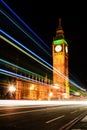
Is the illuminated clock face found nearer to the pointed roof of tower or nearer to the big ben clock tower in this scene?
the big ben clock tower

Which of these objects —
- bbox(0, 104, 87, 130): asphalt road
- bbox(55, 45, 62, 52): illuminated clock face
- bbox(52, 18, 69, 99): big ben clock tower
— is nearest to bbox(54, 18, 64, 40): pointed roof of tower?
bbox(52, 18, 69, 99): big ben clock tower

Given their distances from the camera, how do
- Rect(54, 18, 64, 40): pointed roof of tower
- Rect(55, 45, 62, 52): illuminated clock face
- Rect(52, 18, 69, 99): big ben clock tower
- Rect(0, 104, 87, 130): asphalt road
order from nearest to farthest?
Rect(0, 104, 87, 130): asphalt road → Rect(52, 18, 69, 99): big ben clock tower → Rect(55, 45, 62, 52): illuminated clock face → Rect(54, 18, 64, 40): pointed roof of tower

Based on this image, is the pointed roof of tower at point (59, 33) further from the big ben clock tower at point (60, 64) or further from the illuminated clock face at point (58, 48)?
the illuminated clock face at point (58, 48)

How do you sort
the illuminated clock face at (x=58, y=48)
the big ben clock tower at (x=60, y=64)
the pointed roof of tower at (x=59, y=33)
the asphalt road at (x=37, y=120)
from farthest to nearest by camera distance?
the pointed roof of tower at (x=59, y=33) → the illuminated clock face at (x=58, y=48) → the big ben clock tower at (x=60, y=64) → the asphalt road at (x=37, y=120)

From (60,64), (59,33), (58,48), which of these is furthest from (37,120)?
(59,33)

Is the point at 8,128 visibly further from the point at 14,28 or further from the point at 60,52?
the point at 60,52

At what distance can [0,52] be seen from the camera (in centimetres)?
5428

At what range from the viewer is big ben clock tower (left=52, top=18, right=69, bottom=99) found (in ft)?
341

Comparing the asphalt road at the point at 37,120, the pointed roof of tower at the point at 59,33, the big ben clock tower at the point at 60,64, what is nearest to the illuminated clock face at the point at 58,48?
the big ben clock tower at the point at 60,64

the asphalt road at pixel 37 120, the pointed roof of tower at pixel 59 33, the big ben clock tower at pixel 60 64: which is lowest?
the asphalt road at pixel 37 120

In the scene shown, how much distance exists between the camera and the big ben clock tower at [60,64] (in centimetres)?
10394

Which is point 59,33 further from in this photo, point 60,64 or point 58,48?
point 60,64

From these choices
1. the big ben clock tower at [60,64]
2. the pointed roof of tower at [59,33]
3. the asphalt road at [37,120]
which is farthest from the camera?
the pointed roof of tower at [59,33]

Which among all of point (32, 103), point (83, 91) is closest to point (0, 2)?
point (32, 103)
